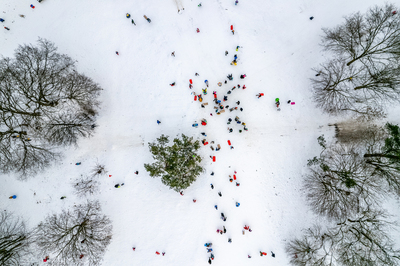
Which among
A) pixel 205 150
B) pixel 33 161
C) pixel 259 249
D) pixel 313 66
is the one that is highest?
pixel 313 66

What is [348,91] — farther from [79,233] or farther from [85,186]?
[79,233]

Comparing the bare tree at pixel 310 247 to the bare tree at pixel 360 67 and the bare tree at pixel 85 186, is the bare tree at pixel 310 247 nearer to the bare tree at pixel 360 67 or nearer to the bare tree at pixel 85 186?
the bare tree at pixel 360 67

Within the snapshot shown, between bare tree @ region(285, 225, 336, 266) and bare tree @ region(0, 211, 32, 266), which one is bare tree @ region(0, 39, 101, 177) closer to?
bare tree @ region(0, 211, 32, 266)

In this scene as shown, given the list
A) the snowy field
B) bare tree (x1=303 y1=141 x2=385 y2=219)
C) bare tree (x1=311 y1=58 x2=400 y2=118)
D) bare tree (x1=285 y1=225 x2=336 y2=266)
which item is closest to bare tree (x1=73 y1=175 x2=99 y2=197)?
the snowy field

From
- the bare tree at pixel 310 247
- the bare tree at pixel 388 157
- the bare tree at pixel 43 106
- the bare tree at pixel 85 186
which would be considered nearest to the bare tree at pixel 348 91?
the bare tree at pixel 388 157

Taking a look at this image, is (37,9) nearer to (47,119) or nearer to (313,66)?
(47,119)

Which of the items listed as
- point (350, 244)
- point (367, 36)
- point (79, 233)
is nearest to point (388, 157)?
point (350, 244)

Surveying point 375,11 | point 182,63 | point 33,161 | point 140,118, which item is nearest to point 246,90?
point 182,63
